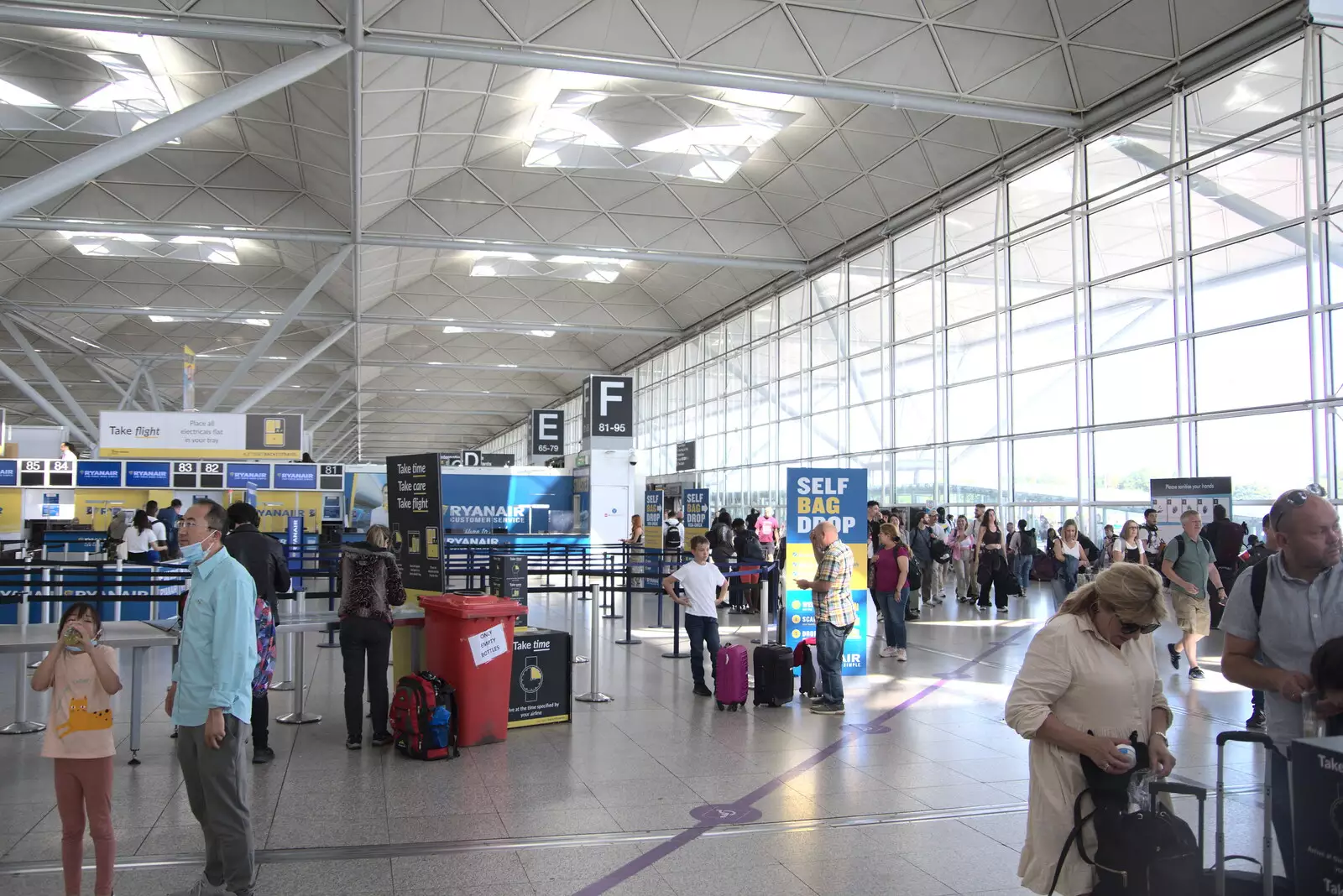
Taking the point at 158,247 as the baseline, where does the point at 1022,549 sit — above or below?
below

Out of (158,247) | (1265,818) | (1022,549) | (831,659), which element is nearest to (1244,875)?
(1265,818)

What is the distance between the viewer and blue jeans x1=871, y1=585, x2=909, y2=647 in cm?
1194

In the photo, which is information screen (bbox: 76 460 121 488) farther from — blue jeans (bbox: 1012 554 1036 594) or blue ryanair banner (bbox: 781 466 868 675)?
blue jeans (bbox: 1012 554 1036 594)

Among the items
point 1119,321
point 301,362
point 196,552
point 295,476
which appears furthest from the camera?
point 301,362

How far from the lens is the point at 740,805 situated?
20.3 feet

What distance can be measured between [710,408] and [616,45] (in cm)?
2261

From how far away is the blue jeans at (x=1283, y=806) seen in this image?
11.8ft

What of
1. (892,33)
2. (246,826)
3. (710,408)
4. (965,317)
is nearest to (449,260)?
(710,408)

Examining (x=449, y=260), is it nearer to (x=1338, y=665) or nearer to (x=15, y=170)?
(x=15, y=170)

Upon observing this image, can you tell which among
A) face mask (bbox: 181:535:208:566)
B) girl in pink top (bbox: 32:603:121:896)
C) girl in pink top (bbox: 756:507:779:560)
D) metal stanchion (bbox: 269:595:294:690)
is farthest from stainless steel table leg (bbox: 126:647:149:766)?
girl in pink top (bbox: 756:507:779:560)

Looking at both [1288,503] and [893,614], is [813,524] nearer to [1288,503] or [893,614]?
[893,614]

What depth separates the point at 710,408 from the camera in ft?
127

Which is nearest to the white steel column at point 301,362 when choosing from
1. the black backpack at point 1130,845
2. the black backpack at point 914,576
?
the black backpack at point 914,576

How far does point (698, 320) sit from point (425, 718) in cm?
3260
